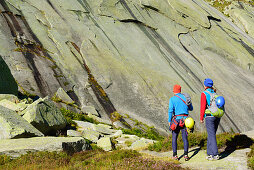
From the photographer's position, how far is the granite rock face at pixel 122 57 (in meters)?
23.0

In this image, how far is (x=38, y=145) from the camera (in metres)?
9.38

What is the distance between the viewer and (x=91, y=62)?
26078 mm

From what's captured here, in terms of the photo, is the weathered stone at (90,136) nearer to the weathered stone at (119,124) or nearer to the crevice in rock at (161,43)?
the weathered stone at (119,124)

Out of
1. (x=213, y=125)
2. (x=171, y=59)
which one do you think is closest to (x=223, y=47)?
(x=171, y=59)

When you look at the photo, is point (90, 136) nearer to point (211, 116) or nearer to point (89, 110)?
point (89, 110)

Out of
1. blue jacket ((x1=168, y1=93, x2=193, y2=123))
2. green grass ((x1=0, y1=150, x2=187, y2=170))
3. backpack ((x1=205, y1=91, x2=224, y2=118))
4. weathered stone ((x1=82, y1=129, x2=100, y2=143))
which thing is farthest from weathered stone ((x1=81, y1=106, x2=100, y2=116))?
backpack ((x1=205, y1=91, x2=224, y2=118))

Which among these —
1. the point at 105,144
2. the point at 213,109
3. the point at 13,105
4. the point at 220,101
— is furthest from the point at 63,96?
the point at 220,101

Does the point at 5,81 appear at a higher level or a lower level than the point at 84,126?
higher

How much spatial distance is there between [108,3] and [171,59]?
1313 cm

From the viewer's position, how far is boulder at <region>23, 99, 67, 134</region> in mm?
12971

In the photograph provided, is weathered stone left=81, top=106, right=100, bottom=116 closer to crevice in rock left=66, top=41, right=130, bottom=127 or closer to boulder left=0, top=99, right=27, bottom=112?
crevice in rock left=66, top=41, right=130, bottom=127

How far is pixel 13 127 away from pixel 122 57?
1888 centimetres

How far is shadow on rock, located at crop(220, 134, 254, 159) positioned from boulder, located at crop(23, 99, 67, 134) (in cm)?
957

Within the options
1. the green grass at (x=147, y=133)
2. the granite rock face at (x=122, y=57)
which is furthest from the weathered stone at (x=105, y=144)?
the granite rock face at (x=122, y=57)
